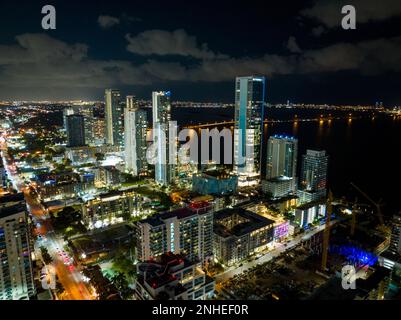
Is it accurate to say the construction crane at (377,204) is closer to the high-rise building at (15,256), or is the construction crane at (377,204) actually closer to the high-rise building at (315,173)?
the high-rise building at (315,173)

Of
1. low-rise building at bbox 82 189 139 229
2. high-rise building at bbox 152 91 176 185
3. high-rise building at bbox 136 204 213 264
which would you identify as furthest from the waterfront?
low-rise building at bbox 82 189 139 229

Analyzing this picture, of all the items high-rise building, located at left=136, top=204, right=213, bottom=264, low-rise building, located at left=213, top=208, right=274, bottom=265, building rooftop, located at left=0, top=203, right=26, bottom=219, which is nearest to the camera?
building rooftop, located at left=0, top=203, right=26, bottom=219

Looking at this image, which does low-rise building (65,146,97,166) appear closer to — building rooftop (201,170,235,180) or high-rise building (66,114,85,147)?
high-rise building (66,114,85,147)

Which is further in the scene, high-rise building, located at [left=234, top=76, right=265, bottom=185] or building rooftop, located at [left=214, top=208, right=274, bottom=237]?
high-rise building, located at [left=234, top=76, right=265, bottom=185]

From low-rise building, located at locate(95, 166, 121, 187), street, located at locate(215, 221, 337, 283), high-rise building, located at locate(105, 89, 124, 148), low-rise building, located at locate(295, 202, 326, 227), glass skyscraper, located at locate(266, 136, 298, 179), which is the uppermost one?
high-rise building, located at locate(105, 89, 124, 148)

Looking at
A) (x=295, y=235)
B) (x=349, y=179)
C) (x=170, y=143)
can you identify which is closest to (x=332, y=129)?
(x=349, y=179)

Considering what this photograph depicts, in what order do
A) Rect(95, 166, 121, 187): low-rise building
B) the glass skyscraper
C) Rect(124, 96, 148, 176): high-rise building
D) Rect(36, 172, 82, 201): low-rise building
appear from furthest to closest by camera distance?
Rect(124, 96, 148, 176): high-rise building < the glass skyscraper < Rect(95, 166, 121, 187): low-rise building < Rect(36, 172, 82, 201): low-rise building
